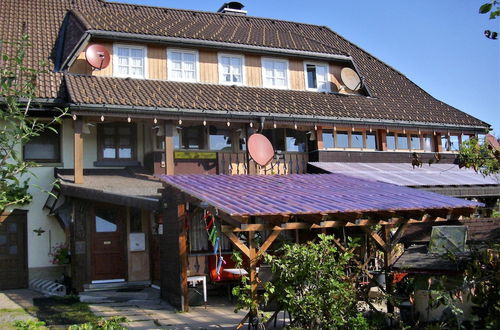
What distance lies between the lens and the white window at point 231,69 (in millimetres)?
20156

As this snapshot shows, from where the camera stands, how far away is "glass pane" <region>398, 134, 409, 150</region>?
73.8 feet

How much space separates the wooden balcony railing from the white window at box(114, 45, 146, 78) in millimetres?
4096

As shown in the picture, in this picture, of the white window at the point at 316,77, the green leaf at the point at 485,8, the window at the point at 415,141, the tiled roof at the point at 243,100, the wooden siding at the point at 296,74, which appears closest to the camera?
the green leaf at the point at 485,8

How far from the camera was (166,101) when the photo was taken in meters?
17.2

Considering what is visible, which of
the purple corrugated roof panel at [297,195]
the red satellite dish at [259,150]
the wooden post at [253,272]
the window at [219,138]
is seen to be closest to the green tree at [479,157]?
the purple corrugated roof panel at [297,195]

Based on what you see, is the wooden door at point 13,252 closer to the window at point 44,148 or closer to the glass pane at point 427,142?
the window at point 44,148

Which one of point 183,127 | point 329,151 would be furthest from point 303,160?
point 183,127

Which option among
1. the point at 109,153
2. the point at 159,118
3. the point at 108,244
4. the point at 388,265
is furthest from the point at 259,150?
the point at 388,265

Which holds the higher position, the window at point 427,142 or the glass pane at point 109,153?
the window at point 427,142

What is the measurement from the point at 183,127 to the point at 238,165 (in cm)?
225

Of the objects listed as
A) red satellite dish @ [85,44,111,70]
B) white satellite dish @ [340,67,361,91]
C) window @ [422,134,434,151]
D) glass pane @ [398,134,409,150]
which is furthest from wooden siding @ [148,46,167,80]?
window @ [422,134,434,151]

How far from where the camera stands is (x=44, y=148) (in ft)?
56.1

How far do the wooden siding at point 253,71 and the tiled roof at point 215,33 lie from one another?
24.7 inches

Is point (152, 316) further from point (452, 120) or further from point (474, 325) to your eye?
point (452, 120)
